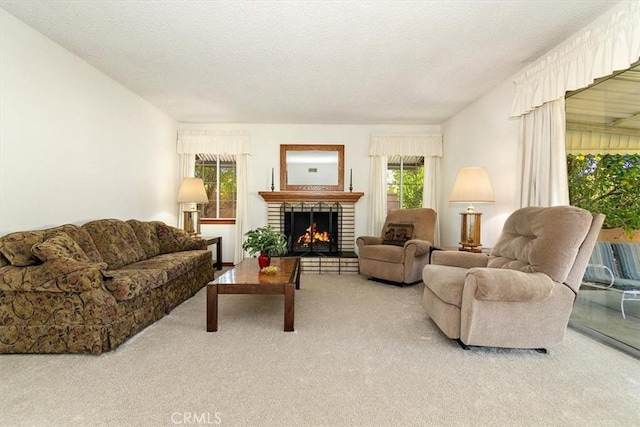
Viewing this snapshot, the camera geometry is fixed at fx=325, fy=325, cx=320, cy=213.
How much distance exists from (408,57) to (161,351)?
3291 mm

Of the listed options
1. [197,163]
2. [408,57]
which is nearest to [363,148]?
[408,57]

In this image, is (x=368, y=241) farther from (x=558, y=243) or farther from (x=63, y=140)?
(x=63, y=140)

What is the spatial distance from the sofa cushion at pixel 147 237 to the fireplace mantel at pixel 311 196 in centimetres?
Result: 191

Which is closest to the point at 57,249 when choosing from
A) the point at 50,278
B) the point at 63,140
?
the point at 50,278

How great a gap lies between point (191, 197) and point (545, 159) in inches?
178

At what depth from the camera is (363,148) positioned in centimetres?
569

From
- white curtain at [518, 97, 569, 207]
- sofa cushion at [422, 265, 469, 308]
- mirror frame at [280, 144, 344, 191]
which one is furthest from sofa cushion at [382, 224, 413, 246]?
sofa cushion at [422, 265, 469, 308]

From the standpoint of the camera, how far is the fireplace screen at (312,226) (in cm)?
554

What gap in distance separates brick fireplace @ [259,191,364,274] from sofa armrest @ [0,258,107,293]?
134 inches

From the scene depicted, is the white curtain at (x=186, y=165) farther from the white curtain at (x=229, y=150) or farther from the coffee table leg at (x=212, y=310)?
the coffee table leg at (x=212, y=310)

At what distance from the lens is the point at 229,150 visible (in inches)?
221

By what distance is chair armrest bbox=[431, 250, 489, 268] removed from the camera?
3.02 m

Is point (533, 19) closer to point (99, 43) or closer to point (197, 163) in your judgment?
point (99, 43)

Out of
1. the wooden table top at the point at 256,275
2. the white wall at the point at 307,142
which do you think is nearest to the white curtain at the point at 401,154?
the white wall at the point at 307,142
